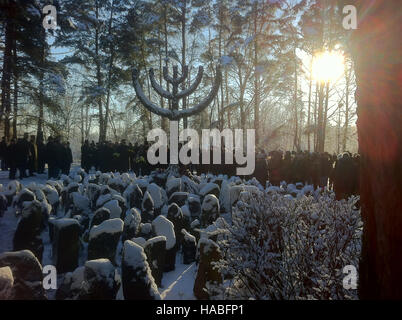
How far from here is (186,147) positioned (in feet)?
39.2

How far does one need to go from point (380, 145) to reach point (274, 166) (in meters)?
11.9

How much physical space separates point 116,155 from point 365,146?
45.6ft

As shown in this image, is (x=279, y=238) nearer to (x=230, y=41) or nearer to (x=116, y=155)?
(x=116, y=155)

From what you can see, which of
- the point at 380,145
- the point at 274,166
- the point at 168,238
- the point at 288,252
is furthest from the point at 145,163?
the point at 380,145

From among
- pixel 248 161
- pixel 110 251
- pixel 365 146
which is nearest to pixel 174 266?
pixel 110 251

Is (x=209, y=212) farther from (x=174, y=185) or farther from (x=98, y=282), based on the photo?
(x=98, y=282)

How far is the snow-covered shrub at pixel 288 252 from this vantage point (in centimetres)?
274

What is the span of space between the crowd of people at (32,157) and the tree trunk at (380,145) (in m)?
12.2

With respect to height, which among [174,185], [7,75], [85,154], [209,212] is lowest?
[209,212]

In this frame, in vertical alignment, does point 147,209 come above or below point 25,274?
above

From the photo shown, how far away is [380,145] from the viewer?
1.67m
